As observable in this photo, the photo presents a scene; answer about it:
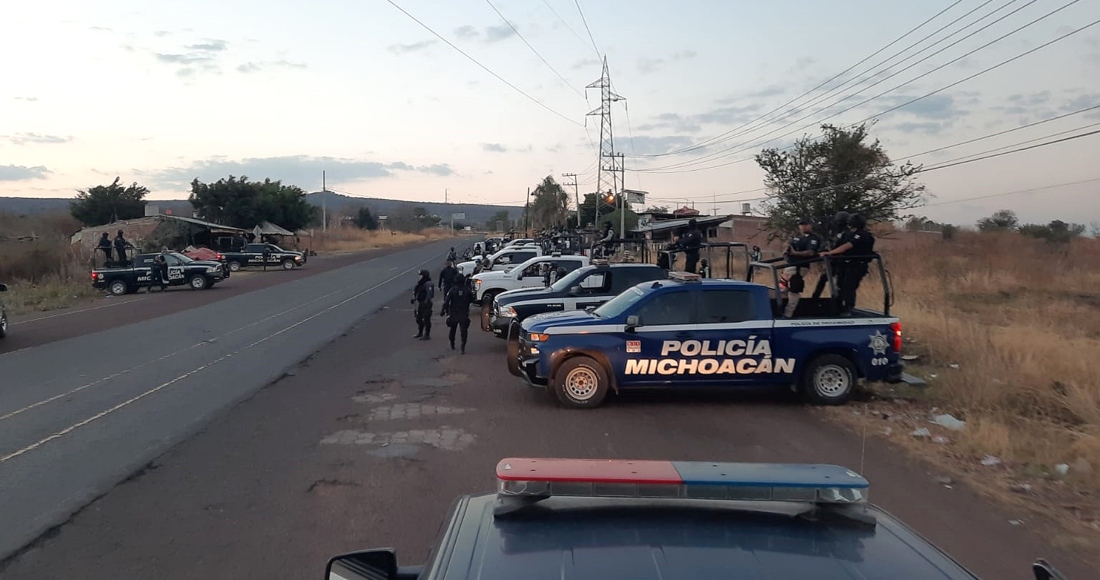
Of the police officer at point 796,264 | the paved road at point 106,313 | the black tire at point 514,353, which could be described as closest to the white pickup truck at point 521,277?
the paved road at point 106,313

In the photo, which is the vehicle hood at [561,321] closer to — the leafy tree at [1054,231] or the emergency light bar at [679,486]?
the emergency light bar at [679,486]

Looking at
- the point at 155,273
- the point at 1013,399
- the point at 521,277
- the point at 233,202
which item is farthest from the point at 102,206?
the point at 1013,399

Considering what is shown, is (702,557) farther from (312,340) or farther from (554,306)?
(312,340)

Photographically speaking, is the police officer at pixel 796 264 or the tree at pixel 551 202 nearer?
the police officer at pixel 796 264

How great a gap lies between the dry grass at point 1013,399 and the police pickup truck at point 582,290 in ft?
16.9

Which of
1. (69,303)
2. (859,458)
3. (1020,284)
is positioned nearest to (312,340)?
(859,458)

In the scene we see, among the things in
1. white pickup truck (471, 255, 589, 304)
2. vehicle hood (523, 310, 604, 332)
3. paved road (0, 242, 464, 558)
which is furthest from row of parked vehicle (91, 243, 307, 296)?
vehicle hood (523, 310, 604, 332)

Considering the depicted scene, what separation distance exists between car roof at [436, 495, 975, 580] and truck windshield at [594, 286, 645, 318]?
379 inches

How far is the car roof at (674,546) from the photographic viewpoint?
7.20 ft

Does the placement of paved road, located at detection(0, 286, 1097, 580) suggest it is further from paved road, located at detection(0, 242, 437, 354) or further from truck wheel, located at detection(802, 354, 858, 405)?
paved road, located at detection(0, 242, 437, 354)

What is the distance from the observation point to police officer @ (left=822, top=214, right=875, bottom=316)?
42.4ft

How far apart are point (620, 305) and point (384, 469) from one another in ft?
16.0

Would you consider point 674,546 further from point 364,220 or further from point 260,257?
point 364,220

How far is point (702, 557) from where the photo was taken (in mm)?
2242
